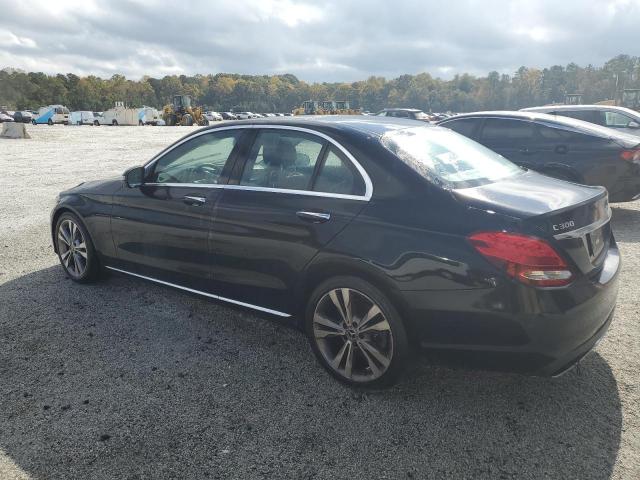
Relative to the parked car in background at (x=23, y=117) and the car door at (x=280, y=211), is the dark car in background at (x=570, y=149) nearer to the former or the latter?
the car door at (x=280, y=211)

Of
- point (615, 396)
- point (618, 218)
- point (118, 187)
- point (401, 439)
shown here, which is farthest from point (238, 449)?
point (618, 218)

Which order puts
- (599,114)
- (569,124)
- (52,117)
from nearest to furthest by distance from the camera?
(569,124) → (599,114) → (52,117)

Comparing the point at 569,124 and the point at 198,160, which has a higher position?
the point at 569,124

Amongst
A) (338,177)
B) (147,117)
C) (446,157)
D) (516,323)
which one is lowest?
(516,323)

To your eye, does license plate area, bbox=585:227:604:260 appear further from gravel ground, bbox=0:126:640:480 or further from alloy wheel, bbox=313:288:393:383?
alloy wheel, bbox=313:288:393:383

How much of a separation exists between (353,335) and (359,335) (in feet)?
0.14

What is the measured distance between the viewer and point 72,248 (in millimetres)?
4914

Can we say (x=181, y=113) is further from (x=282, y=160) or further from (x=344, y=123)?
(x=344, y=123)

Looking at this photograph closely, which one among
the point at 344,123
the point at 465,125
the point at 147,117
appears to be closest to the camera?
the point at 344,123

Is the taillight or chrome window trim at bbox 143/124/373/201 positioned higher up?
chrome window trim at bbox 143/124/373/201

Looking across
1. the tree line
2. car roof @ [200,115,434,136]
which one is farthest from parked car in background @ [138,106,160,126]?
car roof @ [200,115,434,136]

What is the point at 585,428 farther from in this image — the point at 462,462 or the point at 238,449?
the point at 238,449

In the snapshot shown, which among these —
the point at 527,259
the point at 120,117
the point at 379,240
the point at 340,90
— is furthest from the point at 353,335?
the point at 340,90

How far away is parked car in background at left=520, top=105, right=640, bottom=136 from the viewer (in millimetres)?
9703
